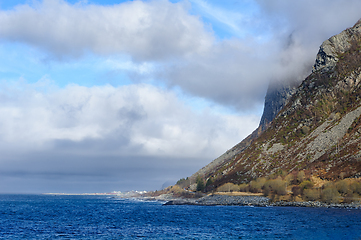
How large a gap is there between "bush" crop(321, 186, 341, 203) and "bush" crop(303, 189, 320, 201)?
7290 millimetres

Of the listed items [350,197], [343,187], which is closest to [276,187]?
[343,187]

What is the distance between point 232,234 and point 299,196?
110206mm

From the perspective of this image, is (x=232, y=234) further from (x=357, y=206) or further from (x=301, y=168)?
(x=301, y=168)

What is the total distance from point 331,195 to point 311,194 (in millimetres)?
14164

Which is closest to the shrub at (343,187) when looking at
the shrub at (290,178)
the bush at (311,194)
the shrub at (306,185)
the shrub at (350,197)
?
the shrub at (350,197)

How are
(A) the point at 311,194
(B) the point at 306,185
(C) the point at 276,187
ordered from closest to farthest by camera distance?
(A) the point at 311,194
(B) the point at 306,185
(C) the point at 276,187

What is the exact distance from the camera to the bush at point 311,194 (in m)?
146

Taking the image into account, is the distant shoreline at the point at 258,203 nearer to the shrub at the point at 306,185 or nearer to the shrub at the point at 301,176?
the shrub at the point at 306,185

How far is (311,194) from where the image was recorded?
148m

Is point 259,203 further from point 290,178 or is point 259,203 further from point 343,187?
Result: point 343,187

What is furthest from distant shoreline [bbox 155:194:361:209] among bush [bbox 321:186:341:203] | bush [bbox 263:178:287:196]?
bush [bbox 263:178:287:196]

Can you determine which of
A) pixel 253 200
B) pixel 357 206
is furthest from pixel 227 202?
pixel 357 206

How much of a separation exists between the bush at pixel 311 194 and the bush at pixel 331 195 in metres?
7.29

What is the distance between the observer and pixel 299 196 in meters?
158
